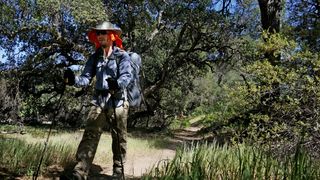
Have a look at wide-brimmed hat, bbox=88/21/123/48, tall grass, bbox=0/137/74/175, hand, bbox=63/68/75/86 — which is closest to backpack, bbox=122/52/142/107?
wide-brimmed hat, bbox=88/21/123/48

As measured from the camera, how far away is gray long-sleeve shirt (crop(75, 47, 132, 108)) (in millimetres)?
5590

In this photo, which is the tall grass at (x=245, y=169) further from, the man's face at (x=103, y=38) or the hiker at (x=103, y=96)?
the man's face at (x=103, y=38)

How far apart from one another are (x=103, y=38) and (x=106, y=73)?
1.61 feet

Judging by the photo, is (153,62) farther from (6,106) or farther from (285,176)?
(285,176)

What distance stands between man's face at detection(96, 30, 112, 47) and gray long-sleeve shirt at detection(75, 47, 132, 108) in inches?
5.6

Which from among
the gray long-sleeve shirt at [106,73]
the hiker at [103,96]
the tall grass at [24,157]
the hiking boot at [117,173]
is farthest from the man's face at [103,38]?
the tall grass at [24,157]

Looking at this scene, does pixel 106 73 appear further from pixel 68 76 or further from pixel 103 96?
pixel 68 76

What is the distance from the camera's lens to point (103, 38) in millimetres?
5742

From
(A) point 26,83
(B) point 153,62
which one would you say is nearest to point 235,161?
(B) point 153,62

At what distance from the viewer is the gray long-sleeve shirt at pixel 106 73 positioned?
5590 mm

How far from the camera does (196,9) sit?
61.3ft

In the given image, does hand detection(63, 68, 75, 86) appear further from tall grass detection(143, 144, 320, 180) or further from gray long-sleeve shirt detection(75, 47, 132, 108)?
tall grass detection(143, 144, 320, 180)

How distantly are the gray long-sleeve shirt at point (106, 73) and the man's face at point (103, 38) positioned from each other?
0.47ft

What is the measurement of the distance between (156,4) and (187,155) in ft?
45.7
